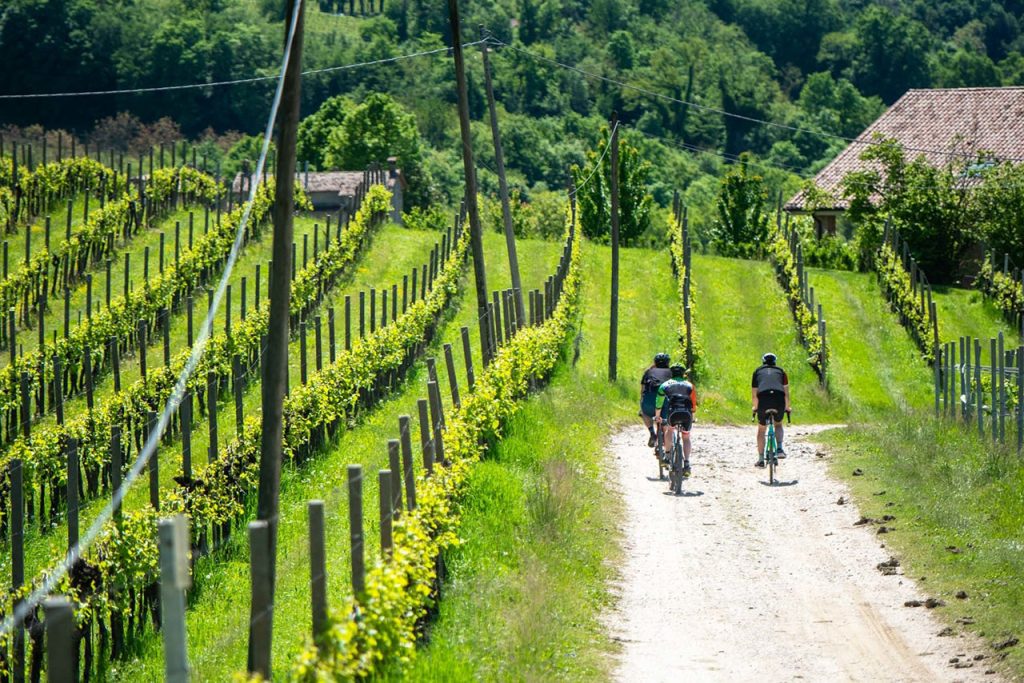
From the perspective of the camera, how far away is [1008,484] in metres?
16.8

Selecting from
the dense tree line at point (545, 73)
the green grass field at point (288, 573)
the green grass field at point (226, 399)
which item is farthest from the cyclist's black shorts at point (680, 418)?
the dense tree line at point (545, 73)

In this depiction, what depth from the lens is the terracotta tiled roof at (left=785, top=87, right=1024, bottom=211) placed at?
2163 inches

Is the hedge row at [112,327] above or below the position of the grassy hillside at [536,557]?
above

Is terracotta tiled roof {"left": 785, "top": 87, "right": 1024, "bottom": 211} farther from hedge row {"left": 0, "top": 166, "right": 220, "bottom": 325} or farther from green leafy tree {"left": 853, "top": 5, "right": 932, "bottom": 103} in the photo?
green leafy tree {"left": 853, "top": 5, "right": 932, "bottom": 103}

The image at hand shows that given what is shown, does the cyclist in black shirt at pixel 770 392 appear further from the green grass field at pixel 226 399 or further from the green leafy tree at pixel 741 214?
the green leafy tree at pixel 741 214

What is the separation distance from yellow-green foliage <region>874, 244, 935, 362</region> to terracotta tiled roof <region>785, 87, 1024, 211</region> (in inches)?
520

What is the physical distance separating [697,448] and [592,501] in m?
5.65

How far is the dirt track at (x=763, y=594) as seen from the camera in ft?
38.2

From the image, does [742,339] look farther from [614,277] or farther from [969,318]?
[969,318]

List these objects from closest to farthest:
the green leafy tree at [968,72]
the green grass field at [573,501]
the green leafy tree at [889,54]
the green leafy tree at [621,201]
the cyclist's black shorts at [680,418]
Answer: the green grass field at [573,501] < the cyclist's black shorts at [680,418] < the green leafy tree at [621,201] < the green leafy tree at [968,72] < the green leafy tree at [889,54]

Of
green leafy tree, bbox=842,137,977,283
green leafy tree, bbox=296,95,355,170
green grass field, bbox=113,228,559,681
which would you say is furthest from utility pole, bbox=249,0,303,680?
green leafy tree, bbox=296,95,355,170

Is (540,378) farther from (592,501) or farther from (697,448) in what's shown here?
(592,501)

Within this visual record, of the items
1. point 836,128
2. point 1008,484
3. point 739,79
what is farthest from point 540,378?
point 739,79

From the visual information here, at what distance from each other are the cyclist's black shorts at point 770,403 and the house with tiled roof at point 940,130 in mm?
33307
